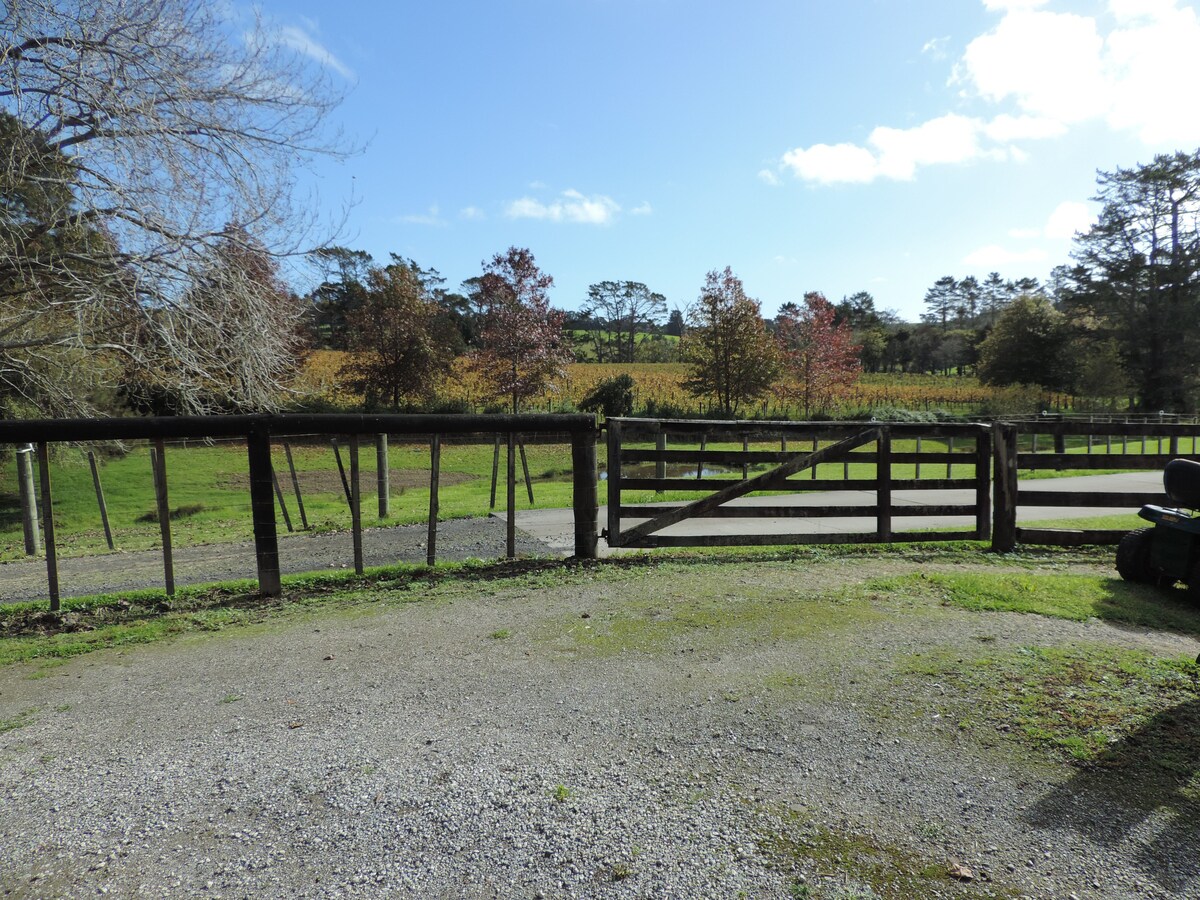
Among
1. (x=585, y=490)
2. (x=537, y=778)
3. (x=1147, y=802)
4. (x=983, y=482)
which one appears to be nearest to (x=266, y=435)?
(x=585, y=490)

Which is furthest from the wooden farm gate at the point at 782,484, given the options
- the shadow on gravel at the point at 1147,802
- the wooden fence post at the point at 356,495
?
the shadow on gravel at the point at 1147,802

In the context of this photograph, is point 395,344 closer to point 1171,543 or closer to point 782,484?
point 782,484

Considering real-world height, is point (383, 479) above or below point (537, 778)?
above

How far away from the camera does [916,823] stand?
2.73m

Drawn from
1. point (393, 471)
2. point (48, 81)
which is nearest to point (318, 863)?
point (48, 81)

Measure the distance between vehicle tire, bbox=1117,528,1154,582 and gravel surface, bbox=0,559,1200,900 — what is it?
177 cm

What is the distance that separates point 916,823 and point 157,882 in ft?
9.01

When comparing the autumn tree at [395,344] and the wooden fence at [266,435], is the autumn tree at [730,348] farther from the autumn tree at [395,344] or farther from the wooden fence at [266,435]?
the wooden fence at [266,435]

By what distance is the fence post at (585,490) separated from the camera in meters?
7.35

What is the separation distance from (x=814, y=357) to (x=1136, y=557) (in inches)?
1365

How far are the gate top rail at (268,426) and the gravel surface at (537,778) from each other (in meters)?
2.00

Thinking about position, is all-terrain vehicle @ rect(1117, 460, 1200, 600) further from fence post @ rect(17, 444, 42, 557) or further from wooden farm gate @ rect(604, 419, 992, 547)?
fence post @ rect(17, 444, 42, 557)

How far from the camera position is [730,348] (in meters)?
35.8

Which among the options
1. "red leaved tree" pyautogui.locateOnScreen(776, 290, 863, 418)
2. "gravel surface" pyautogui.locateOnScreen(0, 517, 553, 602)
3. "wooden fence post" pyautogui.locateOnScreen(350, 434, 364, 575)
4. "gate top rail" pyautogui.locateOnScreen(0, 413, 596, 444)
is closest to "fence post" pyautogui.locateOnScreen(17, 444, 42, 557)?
"gravel surface" pyautogui.locateOnScreen(0, 517, 553, 602)
